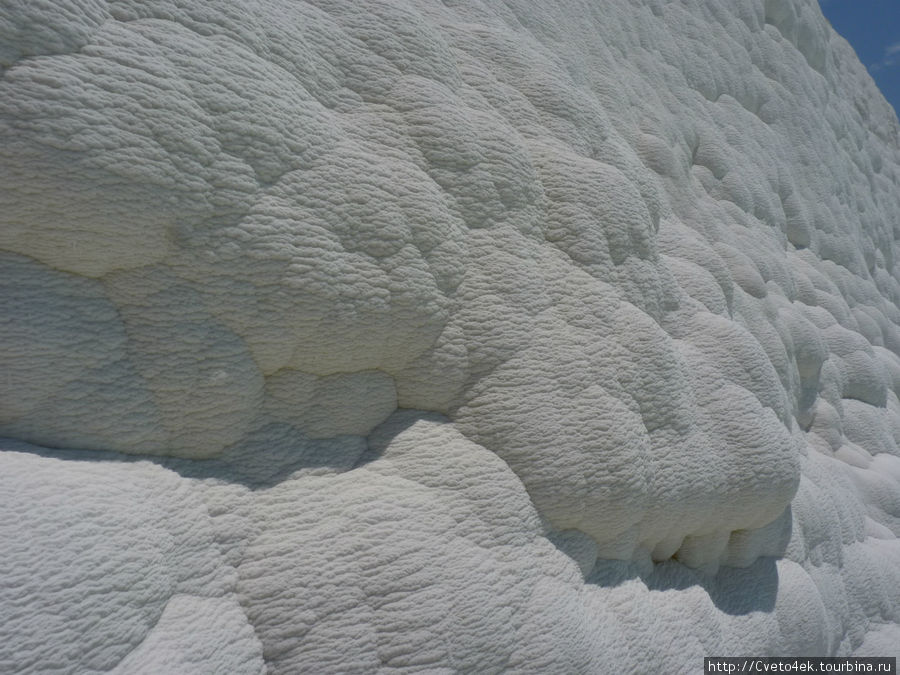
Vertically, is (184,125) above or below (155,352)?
above

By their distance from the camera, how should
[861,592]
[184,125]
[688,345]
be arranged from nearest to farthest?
[184,125], [688,345], [861,592]

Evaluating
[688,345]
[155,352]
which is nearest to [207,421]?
[155,352]

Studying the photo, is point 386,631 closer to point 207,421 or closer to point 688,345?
point 207,421

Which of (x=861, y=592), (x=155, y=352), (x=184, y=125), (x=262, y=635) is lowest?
(x=861, y=592)

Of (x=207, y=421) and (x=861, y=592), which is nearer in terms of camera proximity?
(x=207, y=421)

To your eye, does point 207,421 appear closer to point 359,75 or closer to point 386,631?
point 386,631

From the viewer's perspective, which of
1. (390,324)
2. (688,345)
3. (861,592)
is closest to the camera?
(390,324)
